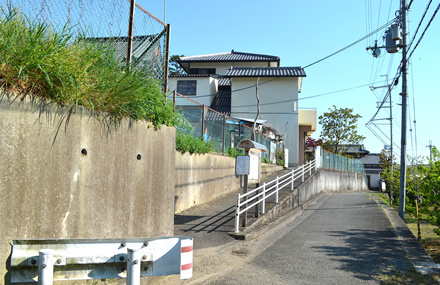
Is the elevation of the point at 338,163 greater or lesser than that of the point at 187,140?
lesser

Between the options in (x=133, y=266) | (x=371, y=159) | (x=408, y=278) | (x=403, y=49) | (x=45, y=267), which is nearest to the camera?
(x=45, y=267)

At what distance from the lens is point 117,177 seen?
14.9 feet

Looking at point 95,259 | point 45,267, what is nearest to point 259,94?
point 95,259

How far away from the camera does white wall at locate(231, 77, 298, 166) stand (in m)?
29.2

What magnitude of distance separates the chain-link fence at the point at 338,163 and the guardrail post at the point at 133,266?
22398 millimetres

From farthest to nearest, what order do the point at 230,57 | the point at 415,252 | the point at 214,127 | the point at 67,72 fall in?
the point at 230,57, the point at 214,127, the point at 415,252, the point at 67,72

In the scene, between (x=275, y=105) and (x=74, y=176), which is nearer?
(x=74, y=176)

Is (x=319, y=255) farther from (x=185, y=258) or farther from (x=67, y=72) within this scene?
(x=67, y=72)

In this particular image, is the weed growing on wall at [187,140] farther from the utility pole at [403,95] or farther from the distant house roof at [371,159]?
the distant house roof at [371,159]

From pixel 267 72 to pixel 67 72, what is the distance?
2665 centimetres

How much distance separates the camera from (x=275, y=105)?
29594 mm

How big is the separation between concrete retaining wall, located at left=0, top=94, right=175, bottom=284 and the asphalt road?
5.76 ft

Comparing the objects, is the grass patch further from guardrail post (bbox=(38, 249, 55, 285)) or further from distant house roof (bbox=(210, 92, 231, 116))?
distant house roof (bbox=(210, 92, 231, 116))

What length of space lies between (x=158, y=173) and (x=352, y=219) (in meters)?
8.18
